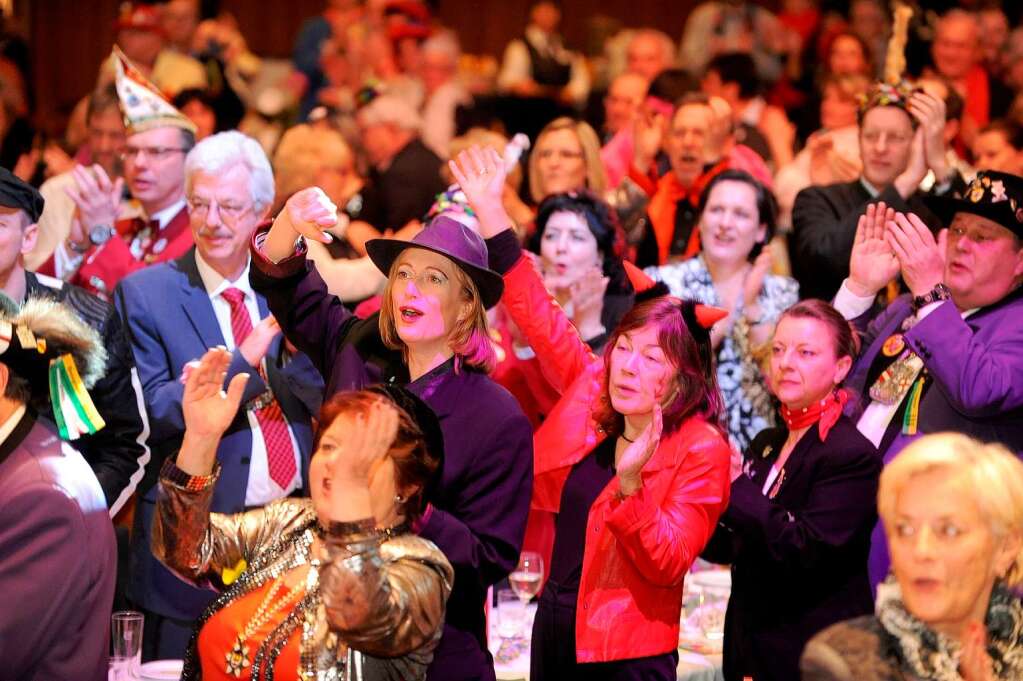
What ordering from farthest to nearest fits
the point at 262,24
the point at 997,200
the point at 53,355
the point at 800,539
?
the point at 262,24
the point at 997,200
the point at 800,539
the point at 53,355

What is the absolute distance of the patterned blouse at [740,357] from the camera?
5367mm

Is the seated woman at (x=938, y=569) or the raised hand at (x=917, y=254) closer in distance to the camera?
the seated woman at (x=938, y=569)

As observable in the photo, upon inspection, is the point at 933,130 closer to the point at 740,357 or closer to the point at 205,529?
the point at 740,357

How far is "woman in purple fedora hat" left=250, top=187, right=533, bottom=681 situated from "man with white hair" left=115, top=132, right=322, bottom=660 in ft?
2.00

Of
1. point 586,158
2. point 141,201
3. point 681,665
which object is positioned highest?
point 586,158

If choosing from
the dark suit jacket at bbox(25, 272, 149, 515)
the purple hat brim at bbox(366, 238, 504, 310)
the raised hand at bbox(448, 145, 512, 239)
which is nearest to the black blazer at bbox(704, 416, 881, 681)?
the purple hat brim at bbox(366, 238, 504, 310)

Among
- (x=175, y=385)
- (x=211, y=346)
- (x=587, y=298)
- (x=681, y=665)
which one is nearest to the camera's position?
(x=681, y=665)

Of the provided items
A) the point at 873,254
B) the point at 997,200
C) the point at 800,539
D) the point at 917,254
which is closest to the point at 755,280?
A: the point at 873,254

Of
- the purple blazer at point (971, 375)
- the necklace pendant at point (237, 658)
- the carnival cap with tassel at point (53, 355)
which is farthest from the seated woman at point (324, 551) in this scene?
the purple blazer at point (971, 375)

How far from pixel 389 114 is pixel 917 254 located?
12.9ft

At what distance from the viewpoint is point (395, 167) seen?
24.9ft

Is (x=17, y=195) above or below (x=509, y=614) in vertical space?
above

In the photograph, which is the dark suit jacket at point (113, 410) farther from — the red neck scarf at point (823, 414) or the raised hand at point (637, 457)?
the red neck scarf at point (823, 414)

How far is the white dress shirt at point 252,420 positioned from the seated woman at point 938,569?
221 cm
